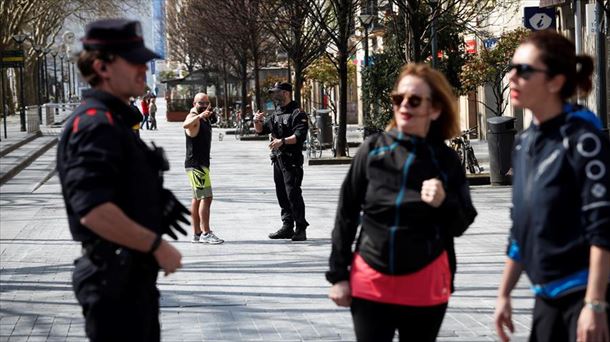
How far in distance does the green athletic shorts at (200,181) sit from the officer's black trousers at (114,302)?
962 cm

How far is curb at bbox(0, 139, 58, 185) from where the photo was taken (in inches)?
1080

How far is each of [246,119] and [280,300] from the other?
127ft

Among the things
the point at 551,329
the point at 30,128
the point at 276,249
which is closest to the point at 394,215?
the point at 551,329

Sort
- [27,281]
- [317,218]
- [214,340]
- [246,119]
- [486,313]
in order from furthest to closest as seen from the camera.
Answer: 1. [246,119]
2. [317,218]
3. [27,281]
4. [486,313]
5. [214,340]

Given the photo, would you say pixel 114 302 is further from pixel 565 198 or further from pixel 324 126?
pixel 324 126

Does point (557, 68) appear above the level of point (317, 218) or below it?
above

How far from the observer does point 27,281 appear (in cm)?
1164

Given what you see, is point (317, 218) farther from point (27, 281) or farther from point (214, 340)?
point (214, 340)

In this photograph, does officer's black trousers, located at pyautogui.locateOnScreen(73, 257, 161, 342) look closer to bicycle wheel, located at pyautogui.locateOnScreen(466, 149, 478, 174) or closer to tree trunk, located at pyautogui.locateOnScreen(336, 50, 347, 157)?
bicycle wheel, located at pyautogui.locateOnScreen(466, 149, 478, 174)

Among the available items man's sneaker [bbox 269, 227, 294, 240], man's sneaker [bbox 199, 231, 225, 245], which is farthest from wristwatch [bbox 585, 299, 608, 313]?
man's sneaker [bbox 269, 227, 294, 240]

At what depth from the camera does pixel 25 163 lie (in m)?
32.9

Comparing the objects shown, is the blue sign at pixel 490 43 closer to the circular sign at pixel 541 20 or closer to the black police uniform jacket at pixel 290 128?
the circular sign at pixel 541 20

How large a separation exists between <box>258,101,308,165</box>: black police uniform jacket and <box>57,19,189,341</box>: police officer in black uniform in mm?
9592

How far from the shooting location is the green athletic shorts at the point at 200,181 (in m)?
14.2
